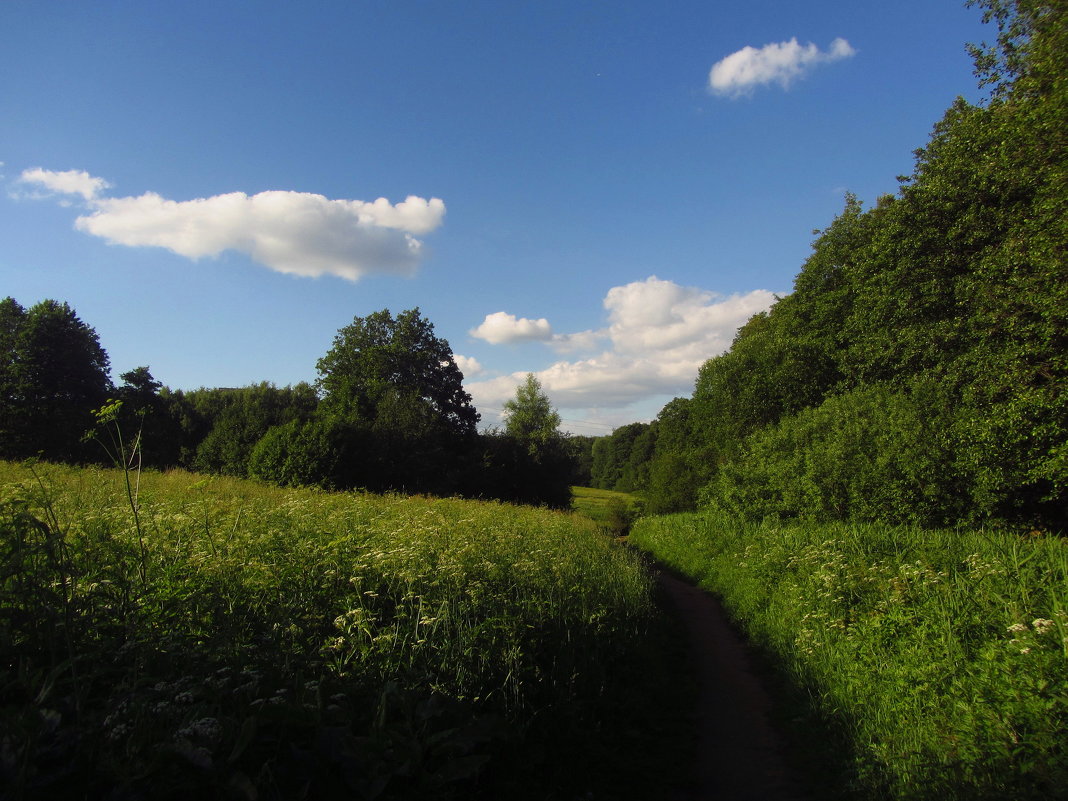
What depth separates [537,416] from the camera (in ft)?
161

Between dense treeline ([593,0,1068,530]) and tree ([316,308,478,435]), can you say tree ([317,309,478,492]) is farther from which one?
dense treeline ([593,0,1068,530])

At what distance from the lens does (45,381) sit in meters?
31.1

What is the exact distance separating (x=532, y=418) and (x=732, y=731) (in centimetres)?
4231

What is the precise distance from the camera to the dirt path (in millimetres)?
5234

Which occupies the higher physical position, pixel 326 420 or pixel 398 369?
pixel 398 369

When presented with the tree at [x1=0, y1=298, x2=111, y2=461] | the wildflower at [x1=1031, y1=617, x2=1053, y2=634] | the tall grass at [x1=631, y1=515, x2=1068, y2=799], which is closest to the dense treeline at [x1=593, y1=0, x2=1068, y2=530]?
the tall grass at [x1=631, y1=515, x2=1068, y2=799]

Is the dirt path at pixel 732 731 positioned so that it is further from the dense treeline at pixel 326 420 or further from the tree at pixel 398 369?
the tree at pixel 398 369

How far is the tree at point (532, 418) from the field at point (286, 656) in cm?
3698

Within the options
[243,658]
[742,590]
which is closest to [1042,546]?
[742,590]

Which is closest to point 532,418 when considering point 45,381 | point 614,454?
point 45,381

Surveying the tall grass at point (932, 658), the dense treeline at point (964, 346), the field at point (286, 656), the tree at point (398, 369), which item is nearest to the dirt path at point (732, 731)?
the tall grass at point (932, 658)

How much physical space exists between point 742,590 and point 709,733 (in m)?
6.25

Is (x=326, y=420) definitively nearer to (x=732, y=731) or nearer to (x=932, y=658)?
(x=732, y=731)

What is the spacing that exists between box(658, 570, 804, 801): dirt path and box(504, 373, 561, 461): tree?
35.1 meters
